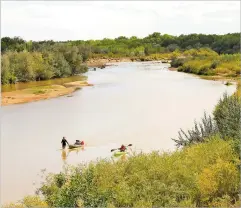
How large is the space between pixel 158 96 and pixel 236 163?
22813mm

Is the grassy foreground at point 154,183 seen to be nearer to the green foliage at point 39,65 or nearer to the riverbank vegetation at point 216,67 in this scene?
the green foliage at point 39,65

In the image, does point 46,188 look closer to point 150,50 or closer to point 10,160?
point 10,160

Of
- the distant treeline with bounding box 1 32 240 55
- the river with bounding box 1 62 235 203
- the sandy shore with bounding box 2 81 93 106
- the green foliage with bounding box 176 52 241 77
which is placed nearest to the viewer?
the river with bounding box 1 62 235 203

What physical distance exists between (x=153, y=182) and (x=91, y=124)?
14.6 metres

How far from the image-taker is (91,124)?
2295 cm

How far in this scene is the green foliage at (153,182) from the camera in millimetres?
8266

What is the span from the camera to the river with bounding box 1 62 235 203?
15.9 metres

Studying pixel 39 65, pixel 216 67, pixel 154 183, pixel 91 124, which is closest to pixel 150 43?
pixel 216 67

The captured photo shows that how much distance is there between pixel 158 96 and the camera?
32.2 meters

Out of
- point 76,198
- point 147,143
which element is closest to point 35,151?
point 147,143

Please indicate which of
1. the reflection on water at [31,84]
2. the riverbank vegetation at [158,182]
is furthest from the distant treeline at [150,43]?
the riverbank vegetation at [158,182]

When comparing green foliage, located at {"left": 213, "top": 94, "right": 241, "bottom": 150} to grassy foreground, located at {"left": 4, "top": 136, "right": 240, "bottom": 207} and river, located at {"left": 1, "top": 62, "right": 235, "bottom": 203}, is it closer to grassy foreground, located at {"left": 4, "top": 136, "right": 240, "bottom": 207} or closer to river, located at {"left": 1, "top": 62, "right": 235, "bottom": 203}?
grassy foreground, located at {"left": 4, "top": 136, "right": 240, "bottom": 207}

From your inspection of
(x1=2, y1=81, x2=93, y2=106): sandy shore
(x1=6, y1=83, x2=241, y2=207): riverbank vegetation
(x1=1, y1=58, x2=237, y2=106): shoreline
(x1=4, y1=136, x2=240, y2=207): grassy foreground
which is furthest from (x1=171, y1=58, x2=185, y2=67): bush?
(x1=4, y1=136, x2=240, y2=207): grassy foreground

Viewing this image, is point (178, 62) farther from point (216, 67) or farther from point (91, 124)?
point (91, 124)
